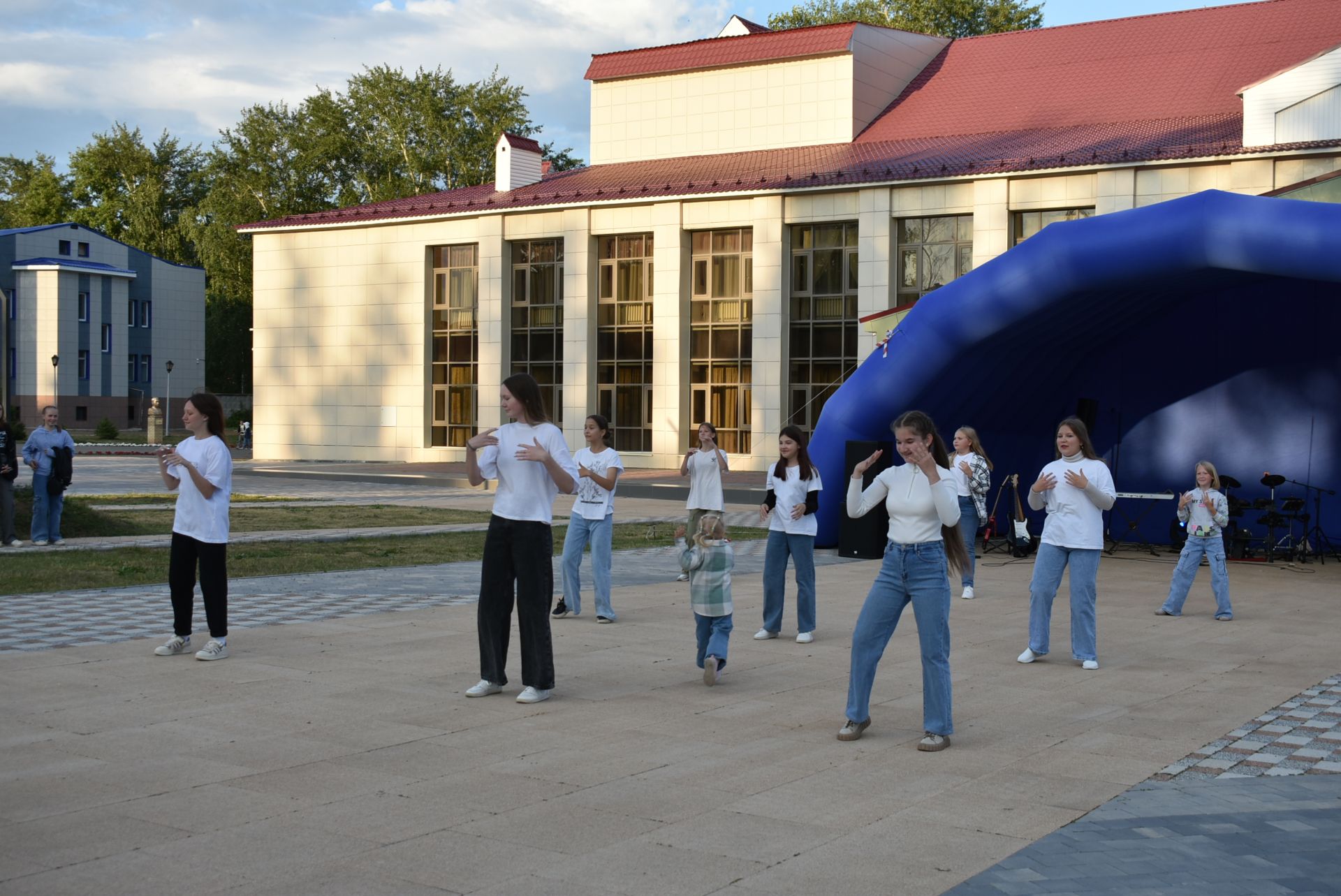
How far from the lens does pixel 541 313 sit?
45.9 m

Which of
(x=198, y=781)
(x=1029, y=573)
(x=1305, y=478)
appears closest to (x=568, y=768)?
(x=198, y=781)

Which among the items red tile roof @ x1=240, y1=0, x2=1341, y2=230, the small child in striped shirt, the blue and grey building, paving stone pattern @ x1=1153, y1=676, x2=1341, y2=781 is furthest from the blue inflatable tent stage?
the blue and grey building

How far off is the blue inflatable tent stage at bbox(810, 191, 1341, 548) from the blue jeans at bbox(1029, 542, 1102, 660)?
6.26m

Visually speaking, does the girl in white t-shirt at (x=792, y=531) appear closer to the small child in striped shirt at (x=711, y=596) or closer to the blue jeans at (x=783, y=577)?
the blue jeans at (x=783, y=577)

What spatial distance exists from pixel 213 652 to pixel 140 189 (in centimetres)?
8338

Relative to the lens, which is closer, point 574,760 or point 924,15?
point 574,760

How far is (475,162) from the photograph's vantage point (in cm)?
6994

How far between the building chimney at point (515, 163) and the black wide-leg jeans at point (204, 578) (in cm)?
3766

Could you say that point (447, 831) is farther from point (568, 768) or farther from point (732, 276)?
point (732, 276)

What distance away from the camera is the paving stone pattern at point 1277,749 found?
7004 mm

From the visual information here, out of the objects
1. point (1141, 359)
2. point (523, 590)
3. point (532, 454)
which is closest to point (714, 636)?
point (523, 590)

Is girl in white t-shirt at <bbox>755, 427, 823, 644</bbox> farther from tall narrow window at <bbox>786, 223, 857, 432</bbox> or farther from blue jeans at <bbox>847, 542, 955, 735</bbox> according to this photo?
tall narrow window at <bbox>786, 223, 857, 432</bbox>

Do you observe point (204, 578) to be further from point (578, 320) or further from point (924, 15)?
point (924, 15)

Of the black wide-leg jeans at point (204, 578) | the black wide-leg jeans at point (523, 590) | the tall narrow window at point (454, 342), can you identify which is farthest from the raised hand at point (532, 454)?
the tall narrow window at point (454, 342)
